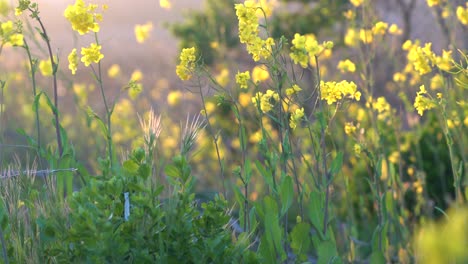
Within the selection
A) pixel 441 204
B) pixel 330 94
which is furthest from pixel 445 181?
pixel 330 94

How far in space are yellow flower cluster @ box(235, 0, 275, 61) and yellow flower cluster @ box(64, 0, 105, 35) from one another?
0.50 metres

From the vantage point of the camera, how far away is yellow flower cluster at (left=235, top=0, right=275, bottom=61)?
2045 mm

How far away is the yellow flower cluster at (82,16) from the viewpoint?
215 cm

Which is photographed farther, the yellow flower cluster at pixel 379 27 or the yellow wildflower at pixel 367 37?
the yellow flower cluster at pixel 379 27

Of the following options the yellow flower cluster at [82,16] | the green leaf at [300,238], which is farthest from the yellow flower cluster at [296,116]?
the yellow flower cluster at [82,16]

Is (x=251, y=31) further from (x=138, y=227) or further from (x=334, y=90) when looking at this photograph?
(x=138, y=227)

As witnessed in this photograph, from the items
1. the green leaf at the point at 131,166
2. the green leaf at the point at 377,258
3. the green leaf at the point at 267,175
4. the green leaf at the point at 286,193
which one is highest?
the green leaf at the point at 131,166

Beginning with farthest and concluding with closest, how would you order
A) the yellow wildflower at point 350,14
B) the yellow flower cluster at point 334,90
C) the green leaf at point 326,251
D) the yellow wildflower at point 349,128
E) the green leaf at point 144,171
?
the yellow wildflower at point 350,14 → the yellow wildflower at point 349,128 → the yellow flower cluster at point 334,90 → the green leaf at point 326,251 → the green leaf at point 144,171

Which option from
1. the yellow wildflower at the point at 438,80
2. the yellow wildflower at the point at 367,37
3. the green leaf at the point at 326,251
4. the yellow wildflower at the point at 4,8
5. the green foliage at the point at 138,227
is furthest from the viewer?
the yellow wildflower at the point at 367,37

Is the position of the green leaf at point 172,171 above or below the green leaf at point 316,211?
above

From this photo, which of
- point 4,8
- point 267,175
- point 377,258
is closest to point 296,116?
point 267,175

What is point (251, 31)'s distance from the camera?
6.79ft

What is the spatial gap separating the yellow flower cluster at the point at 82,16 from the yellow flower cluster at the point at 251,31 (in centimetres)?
50

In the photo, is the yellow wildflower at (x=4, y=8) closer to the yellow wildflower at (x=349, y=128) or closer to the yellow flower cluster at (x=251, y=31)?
the yellow flower cluster at (x=251, y=31)
